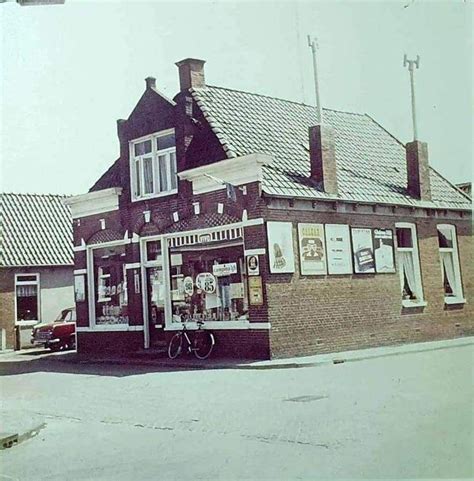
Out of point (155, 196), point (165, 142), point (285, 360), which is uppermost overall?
point (165, 142)

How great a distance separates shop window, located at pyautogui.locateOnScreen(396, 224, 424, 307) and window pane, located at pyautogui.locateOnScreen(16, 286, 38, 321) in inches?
574

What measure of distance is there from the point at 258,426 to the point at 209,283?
30.2ft

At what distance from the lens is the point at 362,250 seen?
18.3m

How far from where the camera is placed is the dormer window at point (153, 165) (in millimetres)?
19078

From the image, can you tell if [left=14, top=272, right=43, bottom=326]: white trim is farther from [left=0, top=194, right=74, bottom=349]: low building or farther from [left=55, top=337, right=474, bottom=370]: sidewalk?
[left=55, top=337, right=474, bottom=370]: sidewalk

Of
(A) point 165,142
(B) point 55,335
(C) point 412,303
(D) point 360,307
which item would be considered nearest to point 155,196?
(A) point 165,142

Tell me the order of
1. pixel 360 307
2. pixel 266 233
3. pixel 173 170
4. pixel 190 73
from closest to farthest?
pixel 266 233 < pixel 360 307 < pixel 173 170 < pixel 190 73

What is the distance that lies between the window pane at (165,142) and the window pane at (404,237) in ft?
21.0

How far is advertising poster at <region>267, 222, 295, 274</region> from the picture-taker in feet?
54.1

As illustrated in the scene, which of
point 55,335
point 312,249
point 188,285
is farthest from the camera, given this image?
point 55,335

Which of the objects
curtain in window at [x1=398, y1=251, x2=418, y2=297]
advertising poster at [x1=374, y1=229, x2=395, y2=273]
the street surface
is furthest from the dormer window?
the street surface

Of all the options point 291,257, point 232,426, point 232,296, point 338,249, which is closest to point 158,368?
point 232,296

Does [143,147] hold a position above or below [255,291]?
above

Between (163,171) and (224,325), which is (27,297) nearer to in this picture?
(163,171)
